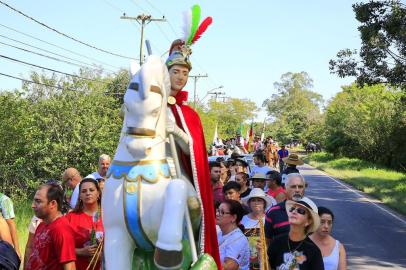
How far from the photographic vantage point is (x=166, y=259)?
282cm

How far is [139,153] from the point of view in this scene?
3.06 m

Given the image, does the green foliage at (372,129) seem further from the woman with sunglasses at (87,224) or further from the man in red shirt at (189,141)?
the man in red shirt at (189,141)

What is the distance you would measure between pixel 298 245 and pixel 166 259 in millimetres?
1310

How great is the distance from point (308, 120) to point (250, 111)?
9967mm

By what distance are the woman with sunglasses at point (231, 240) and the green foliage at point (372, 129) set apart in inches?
978

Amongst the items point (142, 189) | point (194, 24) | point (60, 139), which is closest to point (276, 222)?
point (194, 24)

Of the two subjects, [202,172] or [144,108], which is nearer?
[144,108]

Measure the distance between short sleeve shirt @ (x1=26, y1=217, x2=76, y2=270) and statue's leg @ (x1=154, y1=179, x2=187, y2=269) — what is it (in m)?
1.15

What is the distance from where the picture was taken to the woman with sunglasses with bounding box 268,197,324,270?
3.72 metres

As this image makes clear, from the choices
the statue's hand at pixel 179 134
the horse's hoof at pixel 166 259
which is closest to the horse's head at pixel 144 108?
the statue's hand at pixel 179 134

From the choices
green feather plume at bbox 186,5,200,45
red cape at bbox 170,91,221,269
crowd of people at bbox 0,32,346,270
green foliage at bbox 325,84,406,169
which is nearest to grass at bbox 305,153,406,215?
green foliage at bbox 325,84,406,169

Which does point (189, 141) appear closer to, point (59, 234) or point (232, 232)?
point (59, 234)

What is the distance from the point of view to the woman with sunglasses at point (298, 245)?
372cm

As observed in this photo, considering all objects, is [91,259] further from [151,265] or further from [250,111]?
[250,111]
